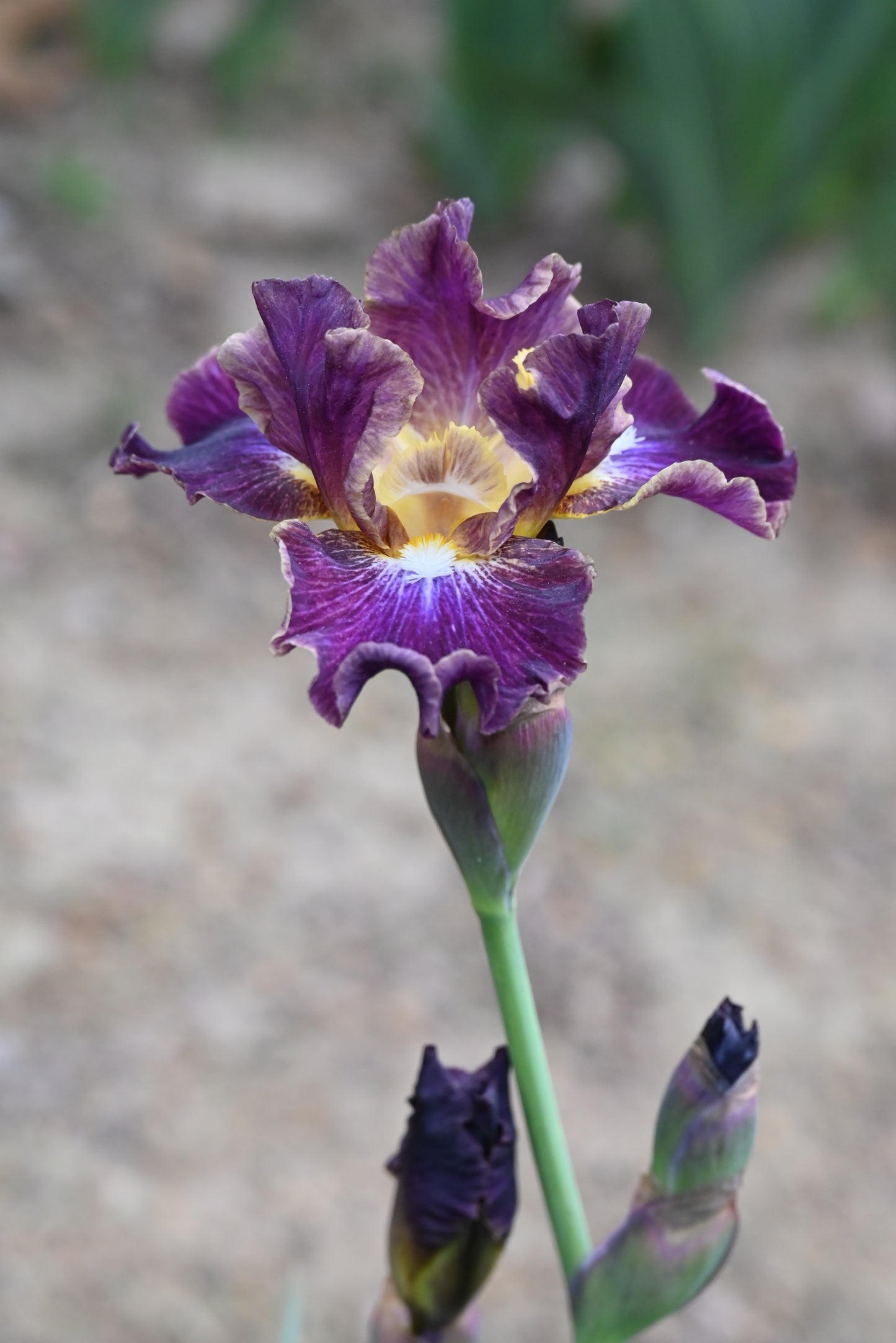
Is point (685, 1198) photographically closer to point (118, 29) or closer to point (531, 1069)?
point (531, 1069)

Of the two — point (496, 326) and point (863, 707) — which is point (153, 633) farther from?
point (496, 326)

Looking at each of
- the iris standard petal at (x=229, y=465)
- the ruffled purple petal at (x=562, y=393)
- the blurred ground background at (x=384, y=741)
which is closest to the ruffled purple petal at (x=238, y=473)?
the iris standard petal at (x=229, y=465)

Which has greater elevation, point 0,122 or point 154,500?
point 0,122

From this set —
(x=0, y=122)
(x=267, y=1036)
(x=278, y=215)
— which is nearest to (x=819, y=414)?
(x=278, y=215)

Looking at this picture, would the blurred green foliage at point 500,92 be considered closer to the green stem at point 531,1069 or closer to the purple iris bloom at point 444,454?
the purple iris bloom at point 444,454

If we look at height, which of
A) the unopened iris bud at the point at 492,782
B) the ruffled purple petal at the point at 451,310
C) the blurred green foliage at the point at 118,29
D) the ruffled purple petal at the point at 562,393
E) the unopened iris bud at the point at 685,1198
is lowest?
the unopened iris bud at the point at 685,1198

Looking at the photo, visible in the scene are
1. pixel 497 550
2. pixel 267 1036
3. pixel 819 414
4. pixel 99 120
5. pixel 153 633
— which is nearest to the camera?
pixel 497 550

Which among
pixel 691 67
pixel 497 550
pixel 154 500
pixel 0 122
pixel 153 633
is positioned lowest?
pixel 497 550

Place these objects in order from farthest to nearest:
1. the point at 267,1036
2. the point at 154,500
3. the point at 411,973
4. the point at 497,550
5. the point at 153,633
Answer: the point at 154,500, the point at 153,633, the point at 411,973, the point at 267,1036, the point at 497,550
